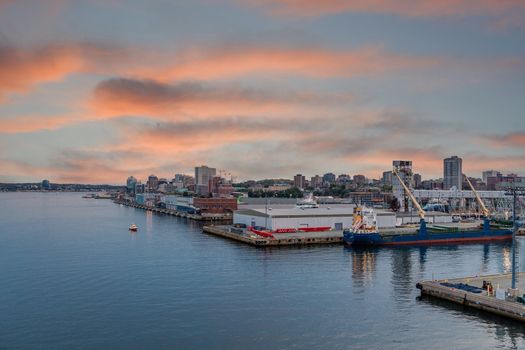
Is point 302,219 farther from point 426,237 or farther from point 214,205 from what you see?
point 214,205

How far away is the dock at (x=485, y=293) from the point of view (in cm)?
2232

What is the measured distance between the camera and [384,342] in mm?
19750

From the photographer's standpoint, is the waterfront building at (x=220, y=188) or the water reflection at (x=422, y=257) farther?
the waterfront building at (x=220, y=188)

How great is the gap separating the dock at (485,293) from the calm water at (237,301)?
1.97 feet

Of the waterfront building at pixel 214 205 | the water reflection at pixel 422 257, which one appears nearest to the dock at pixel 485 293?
the water reflection at pixel 422 257

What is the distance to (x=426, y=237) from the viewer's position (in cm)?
5181

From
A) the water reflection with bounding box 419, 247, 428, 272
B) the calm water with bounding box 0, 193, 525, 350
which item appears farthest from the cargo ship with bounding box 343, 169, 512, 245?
the calm water with bounding box 0, 193, 525, 350

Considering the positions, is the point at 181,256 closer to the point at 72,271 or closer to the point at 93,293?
the point at 72,271

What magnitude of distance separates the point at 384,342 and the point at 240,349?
5.62 meters

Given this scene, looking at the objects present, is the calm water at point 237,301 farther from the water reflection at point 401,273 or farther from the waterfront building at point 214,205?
the waterfront building at point 214,205

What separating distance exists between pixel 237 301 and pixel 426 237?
31683mm

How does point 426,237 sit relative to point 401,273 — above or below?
above

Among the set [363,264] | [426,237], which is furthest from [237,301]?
[426,237]

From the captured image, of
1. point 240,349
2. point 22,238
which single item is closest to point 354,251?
point 240,349
